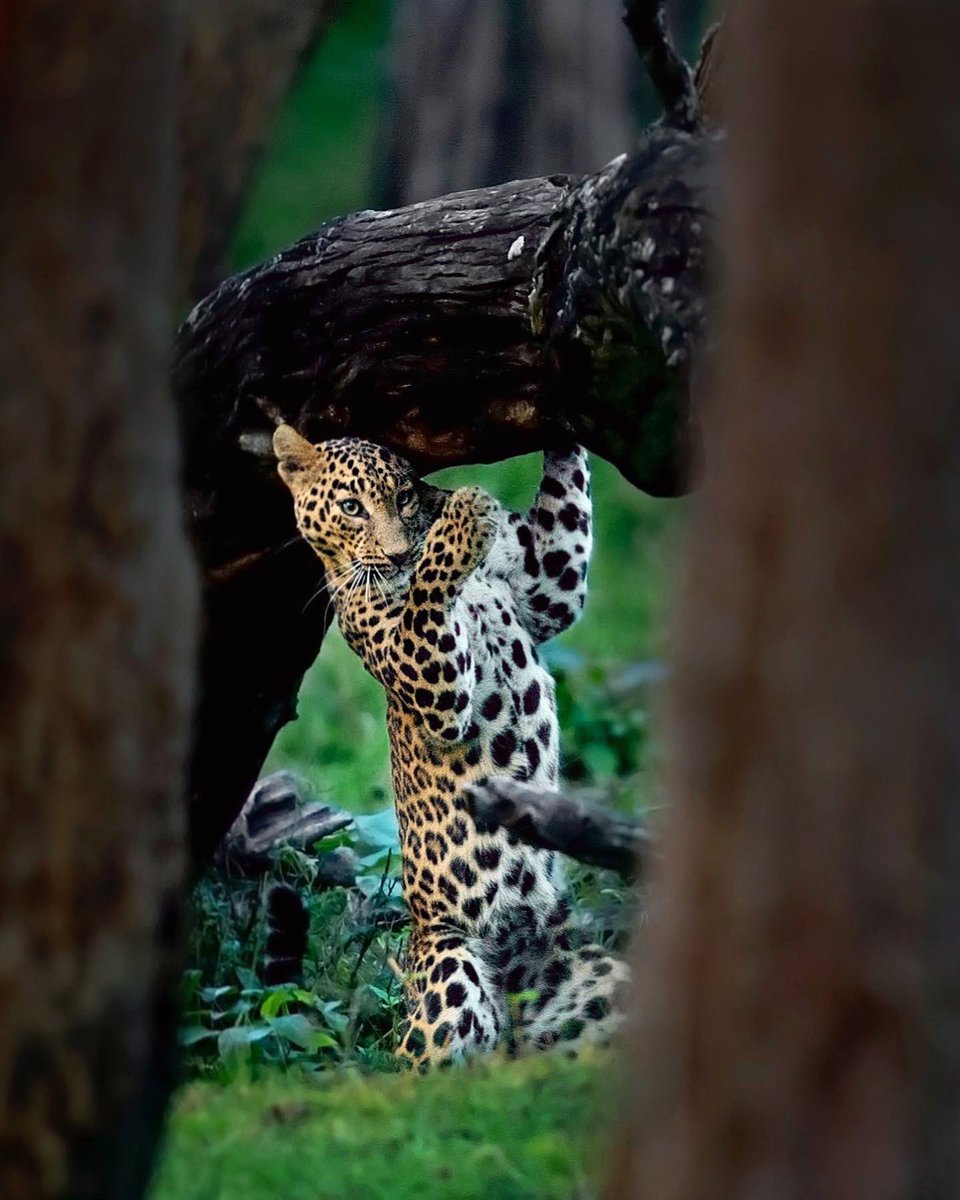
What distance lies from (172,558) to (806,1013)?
105 centimetres

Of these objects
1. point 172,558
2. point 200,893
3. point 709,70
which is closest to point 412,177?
point 200,893

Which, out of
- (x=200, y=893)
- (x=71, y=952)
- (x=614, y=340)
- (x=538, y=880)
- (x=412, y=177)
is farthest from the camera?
(x=412, y=177)

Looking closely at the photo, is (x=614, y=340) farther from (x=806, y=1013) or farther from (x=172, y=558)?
(x=806, y=1013)

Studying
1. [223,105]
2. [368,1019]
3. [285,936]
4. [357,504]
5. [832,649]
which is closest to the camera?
[832,649]

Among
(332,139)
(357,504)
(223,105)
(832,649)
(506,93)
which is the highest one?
(332,139)

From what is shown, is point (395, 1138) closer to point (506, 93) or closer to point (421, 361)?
point (421, 361)

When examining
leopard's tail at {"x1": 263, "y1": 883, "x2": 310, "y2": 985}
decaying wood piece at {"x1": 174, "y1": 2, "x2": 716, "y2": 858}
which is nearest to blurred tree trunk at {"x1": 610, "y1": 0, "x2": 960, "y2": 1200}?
decaying wood piece at {"x1": 174, "y1": 2, "x2": 716, "y2": 858}

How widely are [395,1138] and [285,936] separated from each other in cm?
253

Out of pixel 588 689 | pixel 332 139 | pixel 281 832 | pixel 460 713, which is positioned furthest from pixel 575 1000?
pixel 332 139

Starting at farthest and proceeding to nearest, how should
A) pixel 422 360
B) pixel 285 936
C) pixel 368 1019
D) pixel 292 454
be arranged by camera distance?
1. pixel 285 936
2. pixel 368 1019
3. pixel 292 454
4. pixel 422 360

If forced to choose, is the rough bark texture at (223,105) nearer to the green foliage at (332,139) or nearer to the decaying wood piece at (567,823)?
the decaying wood piece at (567,823)

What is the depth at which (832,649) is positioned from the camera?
78.4 inches

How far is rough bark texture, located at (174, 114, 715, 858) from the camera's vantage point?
4.09 metres

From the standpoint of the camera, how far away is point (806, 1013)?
2012mm
